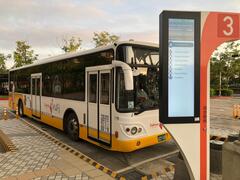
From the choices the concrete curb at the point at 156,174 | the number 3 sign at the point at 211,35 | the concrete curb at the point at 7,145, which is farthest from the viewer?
the concrete curb at the point at 7,145

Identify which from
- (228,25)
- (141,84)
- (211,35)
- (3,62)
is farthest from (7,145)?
(3,62)

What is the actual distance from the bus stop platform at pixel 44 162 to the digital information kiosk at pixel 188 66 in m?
2.40

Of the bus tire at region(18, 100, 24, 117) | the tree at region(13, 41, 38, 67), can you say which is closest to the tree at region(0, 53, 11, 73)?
the tree at region(13, 41, 38, 67)

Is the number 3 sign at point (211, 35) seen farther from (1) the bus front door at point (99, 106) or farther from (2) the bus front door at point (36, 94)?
(2) the bus front door at point (36, 94)

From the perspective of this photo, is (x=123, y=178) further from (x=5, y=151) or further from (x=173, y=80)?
(x=5, y=151)

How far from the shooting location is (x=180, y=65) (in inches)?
151

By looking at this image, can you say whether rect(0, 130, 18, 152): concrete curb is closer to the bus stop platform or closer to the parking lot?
the bus stop platform

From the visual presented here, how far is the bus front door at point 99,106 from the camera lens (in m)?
6.75

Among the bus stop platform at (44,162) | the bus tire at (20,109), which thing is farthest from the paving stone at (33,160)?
the bus tire at (20,109)

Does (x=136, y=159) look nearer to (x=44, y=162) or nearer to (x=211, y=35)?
(x=44, y=162)

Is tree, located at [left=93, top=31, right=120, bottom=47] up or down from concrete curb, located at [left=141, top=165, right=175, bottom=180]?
up

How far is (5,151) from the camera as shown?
7691 millimetres

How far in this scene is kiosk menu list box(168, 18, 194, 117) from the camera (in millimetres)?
3816

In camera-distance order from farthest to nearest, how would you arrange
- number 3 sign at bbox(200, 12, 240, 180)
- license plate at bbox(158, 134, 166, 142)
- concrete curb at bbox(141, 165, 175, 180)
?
license plate at bbox(158, 134, 166, 142) < concrete curb at bbox(141, 165, 175, 180) < number 3 sign at bbox(200, 12, 240, 180)
